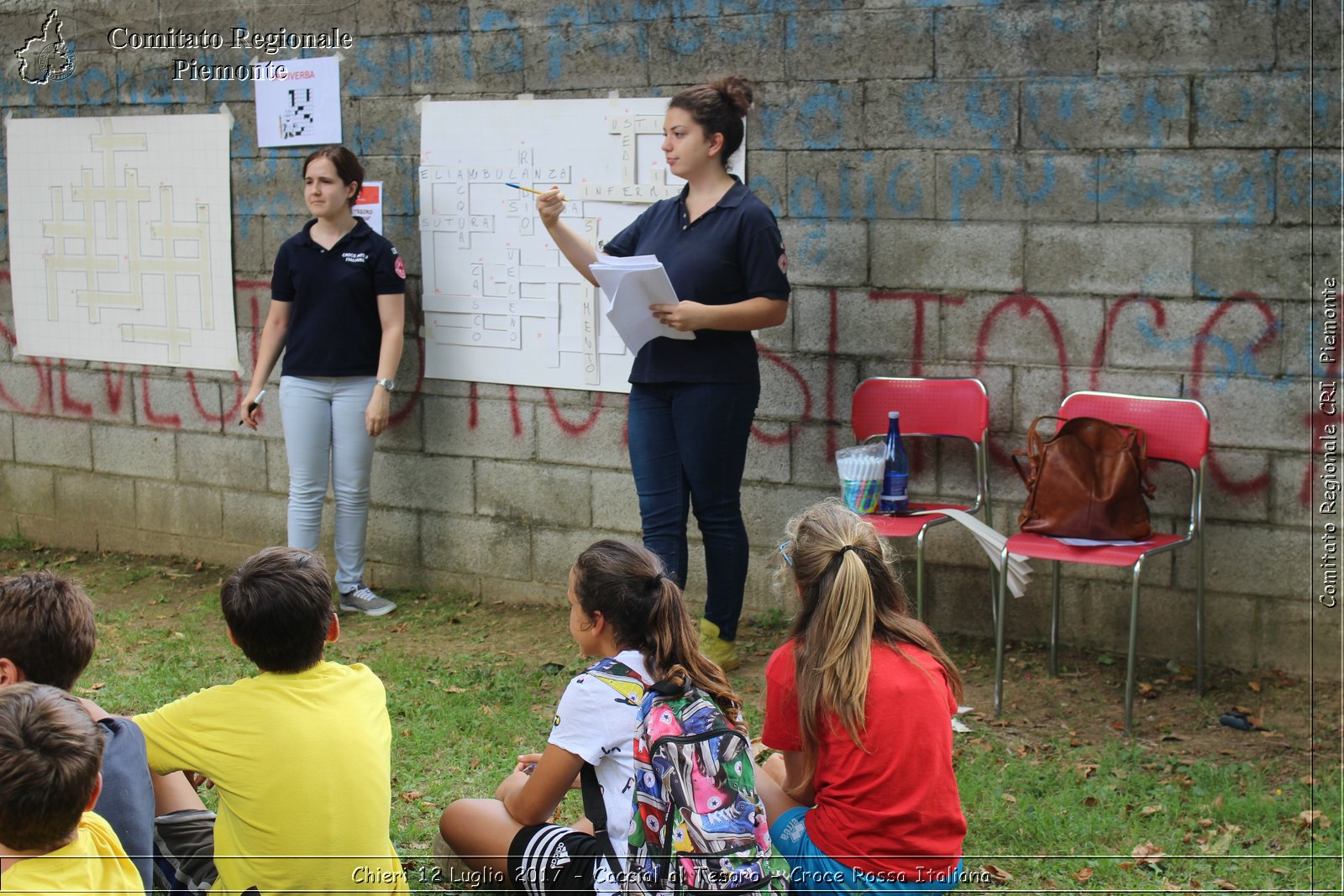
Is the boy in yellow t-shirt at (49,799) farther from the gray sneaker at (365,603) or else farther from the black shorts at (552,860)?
the gray sneaker at (365,603)

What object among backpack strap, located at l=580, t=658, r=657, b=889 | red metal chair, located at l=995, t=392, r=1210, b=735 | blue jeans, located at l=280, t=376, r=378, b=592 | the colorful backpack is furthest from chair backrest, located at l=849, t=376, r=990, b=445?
the colorful backpack

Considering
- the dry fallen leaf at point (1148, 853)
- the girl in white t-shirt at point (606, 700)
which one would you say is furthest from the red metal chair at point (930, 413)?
the girl in white t-shirt at point (606, 700)

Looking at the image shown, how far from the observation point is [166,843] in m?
2.83

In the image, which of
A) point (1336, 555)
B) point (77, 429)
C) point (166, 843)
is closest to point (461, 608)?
point (77, 429)

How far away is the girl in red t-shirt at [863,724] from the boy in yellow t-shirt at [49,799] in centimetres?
123

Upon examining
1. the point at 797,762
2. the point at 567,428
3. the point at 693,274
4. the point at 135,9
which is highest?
the point at 135,9

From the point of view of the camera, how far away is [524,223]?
217 inches

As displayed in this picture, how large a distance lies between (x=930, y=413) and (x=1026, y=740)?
1.20m

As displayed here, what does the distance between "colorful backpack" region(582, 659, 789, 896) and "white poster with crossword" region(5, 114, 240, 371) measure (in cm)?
433

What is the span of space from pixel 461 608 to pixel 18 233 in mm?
3121

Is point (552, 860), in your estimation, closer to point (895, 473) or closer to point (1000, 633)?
point (1000, 633)

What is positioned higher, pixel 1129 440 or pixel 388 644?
pixel 1129 440

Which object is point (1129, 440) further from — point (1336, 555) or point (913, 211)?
point (913, 211)

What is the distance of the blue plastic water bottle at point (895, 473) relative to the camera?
4.66 metres
